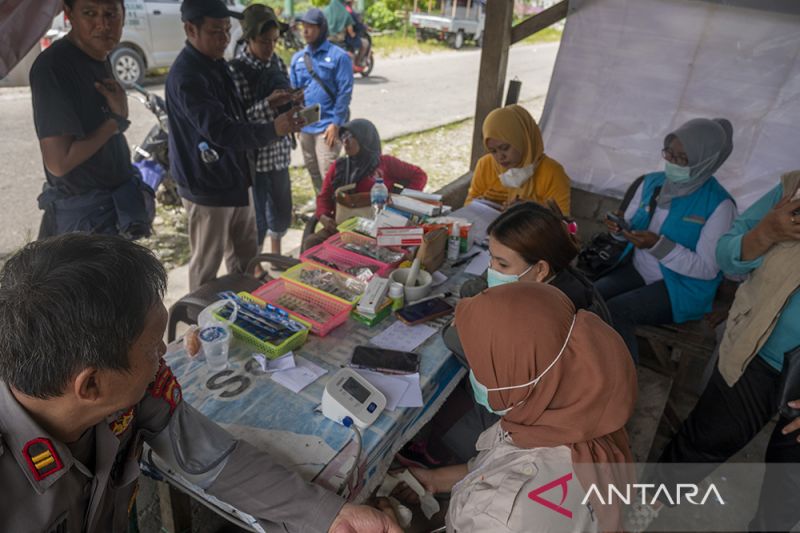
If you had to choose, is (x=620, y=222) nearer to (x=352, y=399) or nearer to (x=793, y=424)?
(x=793, y=424)

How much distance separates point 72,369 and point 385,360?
1100mm

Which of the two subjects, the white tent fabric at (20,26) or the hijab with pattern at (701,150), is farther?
the hijab with pattern at (701,150)

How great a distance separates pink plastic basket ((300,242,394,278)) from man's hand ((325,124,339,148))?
8.54ft

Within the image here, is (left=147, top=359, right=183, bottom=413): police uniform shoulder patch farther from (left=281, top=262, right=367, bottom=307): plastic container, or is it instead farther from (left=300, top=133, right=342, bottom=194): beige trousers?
(left=300, top=133, right=342, bottom=194): beige trousers

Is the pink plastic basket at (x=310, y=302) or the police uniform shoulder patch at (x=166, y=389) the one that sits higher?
the police uniform shoulder patch at (x=166, y=389)

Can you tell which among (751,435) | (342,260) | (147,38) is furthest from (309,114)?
(147,38)

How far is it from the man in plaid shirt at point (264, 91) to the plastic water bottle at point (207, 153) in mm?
464

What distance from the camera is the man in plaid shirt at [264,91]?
3.66 metres

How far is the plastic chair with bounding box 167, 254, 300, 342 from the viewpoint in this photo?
2.72 m

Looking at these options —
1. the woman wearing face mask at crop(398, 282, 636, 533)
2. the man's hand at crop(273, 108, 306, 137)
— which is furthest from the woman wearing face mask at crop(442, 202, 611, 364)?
the man's hand at crop(273, 108, 306, 137)

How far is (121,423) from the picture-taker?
1306 millimetres

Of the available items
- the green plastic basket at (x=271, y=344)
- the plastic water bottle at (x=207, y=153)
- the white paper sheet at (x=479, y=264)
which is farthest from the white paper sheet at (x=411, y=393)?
the plastic water bottle at (x=207, y=153)

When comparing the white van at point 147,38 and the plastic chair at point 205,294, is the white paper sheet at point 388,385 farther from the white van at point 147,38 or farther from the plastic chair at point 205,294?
the white van at point 147,38

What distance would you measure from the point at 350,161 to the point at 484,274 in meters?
1.61
